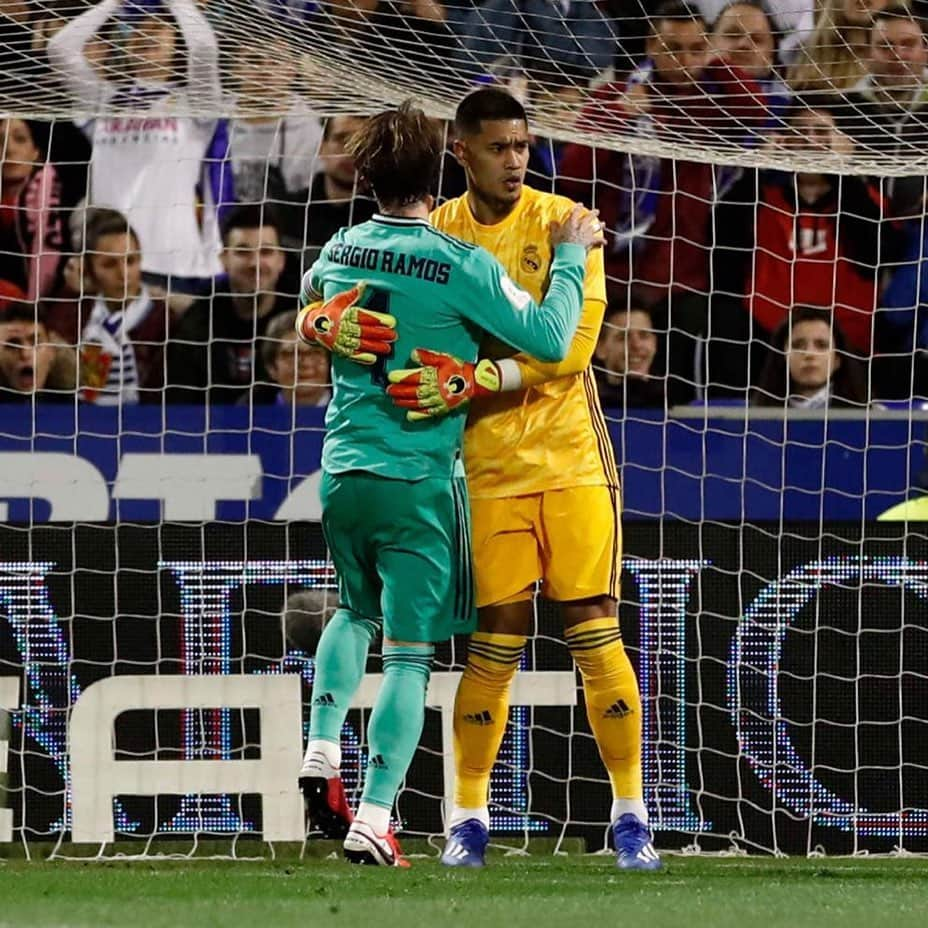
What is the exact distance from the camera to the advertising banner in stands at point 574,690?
19.3 feet

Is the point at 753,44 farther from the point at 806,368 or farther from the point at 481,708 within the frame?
the point at 481,708

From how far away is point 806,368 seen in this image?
7.72 metres

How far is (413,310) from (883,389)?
13.3 feet

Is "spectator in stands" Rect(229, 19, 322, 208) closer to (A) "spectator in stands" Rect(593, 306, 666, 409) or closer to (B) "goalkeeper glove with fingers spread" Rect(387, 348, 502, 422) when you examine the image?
(A) "spectator in stands" Rect(593, 306, 666, 409)

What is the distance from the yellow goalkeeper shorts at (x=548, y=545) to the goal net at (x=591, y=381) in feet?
1.93

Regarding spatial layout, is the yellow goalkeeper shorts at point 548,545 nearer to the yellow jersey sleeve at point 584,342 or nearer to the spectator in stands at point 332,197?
the yellow jersey sleeve at point 584,342

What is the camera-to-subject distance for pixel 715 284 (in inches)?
317

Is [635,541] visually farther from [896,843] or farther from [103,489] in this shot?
[103,489]

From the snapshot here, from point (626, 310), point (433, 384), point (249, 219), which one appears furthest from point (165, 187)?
point (433, 384)

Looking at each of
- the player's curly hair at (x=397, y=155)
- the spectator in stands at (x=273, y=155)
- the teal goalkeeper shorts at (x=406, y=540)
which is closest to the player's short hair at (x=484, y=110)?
the player's curly hair at (x=397, y=155)

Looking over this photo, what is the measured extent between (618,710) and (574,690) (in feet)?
3.56

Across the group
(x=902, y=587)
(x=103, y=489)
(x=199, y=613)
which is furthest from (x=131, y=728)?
(x=902, y=587)

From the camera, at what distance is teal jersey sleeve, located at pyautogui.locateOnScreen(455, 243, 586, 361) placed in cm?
457

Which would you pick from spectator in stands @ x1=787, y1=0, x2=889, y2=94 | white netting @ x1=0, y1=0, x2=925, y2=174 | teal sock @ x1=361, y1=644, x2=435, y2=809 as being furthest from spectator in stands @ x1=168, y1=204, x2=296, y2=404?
teal sock @ x1=361, y1=644, x2=435, y2=809
